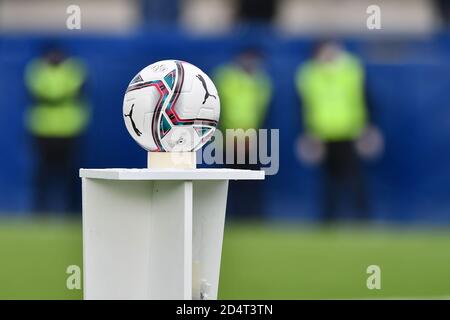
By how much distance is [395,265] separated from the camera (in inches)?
392

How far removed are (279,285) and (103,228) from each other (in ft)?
10.8

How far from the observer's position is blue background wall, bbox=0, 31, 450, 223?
528 inches

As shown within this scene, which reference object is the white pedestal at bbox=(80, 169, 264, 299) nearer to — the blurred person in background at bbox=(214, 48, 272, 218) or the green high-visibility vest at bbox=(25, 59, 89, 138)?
the blurred person in background at bbox=(214, 48, 272, 218)

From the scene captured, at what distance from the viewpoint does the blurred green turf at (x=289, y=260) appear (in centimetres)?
835

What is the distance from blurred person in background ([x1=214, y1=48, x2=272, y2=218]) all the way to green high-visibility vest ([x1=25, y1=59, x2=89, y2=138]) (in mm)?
1613

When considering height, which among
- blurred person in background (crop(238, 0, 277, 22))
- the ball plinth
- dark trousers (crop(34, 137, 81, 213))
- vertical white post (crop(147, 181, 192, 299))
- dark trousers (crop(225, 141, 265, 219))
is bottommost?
vertical white post (crop(147, 181, 192, 299))

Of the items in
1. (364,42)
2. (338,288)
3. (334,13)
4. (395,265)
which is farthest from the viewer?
(334,13)

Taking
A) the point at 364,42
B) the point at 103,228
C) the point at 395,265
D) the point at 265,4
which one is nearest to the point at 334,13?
the point at 265,4

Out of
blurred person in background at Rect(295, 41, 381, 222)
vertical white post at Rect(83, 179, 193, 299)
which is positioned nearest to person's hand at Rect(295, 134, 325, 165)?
blurred person in background at Rect(295, 41, 381, 222)

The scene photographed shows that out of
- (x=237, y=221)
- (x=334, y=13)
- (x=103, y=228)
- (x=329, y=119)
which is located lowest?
(x=103, y=228)

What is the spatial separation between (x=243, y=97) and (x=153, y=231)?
26.0 ft

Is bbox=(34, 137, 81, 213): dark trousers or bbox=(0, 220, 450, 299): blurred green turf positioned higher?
bbox=(34, 137, 81, 213): dark trousers

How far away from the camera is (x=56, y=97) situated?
44.9 feet

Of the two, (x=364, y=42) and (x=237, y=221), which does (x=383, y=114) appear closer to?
(x=364, y=42)
